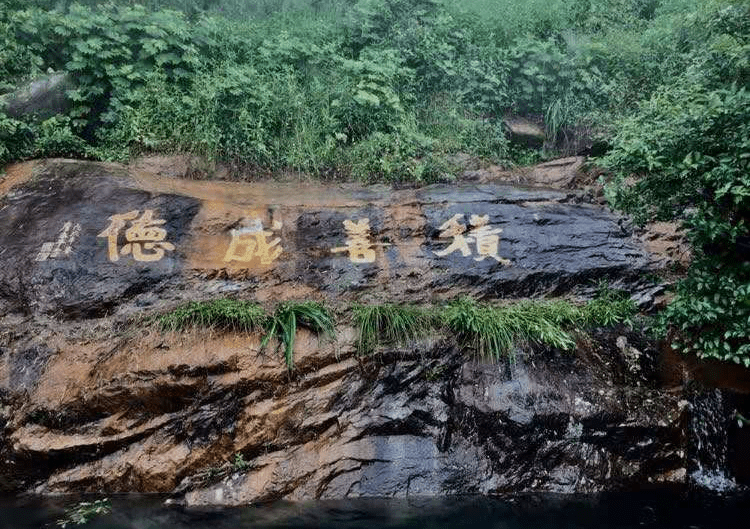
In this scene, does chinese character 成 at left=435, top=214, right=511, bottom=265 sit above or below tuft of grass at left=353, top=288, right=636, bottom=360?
above

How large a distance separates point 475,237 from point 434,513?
10.5 feet

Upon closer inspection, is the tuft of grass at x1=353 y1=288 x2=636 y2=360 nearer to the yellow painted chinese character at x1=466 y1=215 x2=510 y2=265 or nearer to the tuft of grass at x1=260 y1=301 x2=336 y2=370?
the tuft of grass at x1=260 y1=301 x2=336 y2=370

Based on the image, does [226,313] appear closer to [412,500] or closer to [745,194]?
[412,500]

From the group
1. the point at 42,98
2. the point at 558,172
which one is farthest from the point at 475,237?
the point at 42,98

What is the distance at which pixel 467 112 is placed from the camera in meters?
9.22

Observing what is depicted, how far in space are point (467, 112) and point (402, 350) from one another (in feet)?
16.5

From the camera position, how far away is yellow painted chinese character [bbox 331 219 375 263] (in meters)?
6.54

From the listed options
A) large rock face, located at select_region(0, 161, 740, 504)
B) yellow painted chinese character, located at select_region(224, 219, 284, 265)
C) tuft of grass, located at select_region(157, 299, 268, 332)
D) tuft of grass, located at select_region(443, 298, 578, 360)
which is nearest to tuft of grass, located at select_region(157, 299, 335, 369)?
tuft of grass, located at select_region(157, 299, 268, 332)

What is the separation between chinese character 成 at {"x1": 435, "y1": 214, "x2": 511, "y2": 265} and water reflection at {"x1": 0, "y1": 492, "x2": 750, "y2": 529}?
8.82ft

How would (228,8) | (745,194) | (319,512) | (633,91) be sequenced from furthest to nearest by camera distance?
(228,8), (633,91), (319,512), (745,194)

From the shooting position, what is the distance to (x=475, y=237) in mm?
6746

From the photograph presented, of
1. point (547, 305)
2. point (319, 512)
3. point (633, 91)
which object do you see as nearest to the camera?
point (319, 512)

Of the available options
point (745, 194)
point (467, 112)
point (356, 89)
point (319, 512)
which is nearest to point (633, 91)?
point (467, 112)

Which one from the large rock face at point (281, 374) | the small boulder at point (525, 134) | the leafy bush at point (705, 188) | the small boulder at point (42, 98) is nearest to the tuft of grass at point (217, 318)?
the large rock face at point (281, 374)
